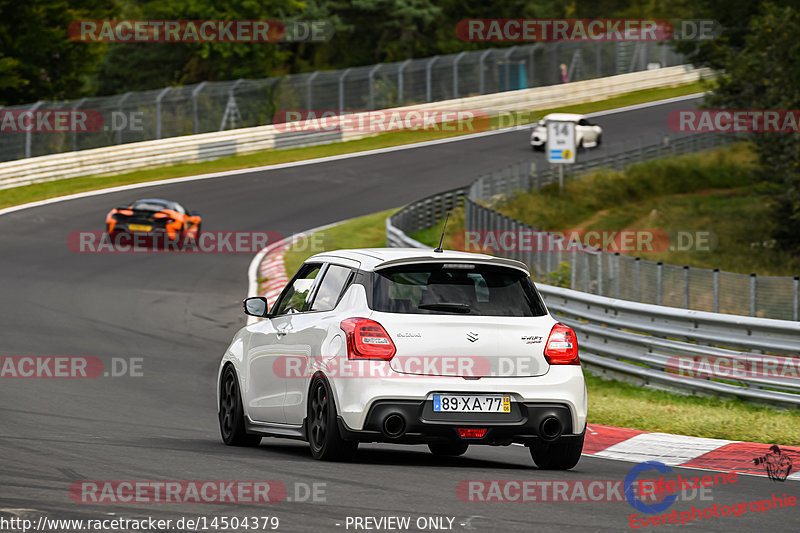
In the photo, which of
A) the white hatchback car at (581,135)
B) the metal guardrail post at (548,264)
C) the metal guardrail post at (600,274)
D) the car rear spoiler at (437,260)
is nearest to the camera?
the car rear spoiler at (437,260)

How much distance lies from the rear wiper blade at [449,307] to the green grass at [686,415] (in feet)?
11.8

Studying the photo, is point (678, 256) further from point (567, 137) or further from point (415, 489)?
point (415, 489)

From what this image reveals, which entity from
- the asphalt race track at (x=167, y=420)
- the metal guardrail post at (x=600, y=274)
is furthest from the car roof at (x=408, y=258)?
the metal guardrail post at (x=600, y=274)

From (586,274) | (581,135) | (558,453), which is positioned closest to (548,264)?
(586,274)

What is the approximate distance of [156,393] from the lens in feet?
48.1

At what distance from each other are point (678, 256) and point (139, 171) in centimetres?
1952

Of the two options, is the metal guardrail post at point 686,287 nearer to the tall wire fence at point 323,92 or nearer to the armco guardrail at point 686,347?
the armco guardrail at point 686,347

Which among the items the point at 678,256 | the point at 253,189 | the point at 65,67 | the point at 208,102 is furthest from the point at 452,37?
the point at 678,256

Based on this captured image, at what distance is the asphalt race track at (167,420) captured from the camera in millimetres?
6891

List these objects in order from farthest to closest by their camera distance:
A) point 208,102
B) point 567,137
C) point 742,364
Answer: point 208,102 → point 567,137 → point 742,364

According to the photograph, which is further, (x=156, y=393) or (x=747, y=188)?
(x=747, y=188)

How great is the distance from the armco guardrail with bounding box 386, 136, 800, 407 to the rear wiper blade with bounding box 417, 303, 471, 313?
5.56m

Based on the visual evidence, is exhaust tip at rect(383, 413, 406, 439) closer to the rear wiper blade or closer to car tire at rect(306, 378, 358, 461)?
car tire at rect(306, 378, 358, 461)

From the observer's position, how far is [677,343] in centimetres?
1460
